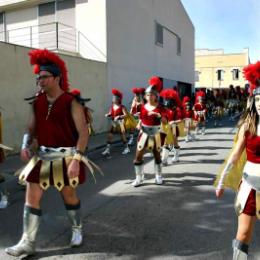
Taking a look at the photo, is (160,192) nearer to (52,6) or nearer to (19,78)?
(19,78)

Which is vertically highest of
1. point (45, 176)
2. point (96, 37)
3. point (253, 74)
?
point (96, 37)

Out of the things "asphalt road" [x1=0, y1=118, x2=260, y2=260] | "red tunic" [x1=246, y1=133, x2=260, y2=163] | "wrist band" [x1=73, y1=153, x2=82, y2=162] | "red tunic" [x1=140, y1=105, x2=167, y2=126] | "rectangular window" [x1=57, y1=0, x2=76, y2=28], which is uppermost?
"rectangular window" [x1=57, y1=0, x2=76, y2=28]

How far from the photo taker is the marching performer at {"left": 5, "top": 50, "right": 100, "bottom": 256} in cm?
370

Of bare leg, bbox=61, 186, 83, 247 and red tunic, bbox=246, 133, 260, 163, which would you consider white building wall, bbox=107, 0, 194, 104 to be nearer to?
bare leg, bbox=61, 186, 83, 247

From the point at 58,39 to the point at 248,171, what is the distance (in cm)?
1473

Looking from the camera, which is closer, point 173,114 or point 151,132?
point 151,132

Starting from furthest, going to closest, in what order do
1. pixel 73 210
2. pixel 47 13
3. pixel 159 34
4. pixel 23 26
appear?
pixel 159 34 → pixel 23 26 → pixel 47 13 → pixel 73 210

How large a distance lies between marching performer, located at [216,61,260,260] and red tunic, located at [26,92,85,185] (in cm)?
153

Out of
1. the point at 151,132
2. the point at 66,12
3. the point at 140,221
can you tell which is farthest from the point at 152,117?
the point at 66,12

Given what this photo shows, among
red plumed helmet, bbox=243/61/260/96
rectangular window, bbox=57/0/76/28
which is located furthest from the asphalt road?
rectangular window, bbox=57/0/76/28

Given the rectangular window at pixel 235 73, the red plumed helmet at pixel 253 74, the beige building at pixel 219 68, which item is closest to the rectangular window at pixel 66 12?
the red plumed helmet at pixel 253 74

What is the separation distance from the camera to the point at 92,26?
15656mm

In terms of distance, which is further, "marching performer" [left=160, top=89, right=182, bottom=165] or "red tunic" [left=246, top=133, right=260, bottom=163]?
"marching performer" [left=160, top=89, right=182, bottom=165]

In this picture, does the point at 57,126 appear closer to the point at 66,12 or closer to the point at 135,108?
the point at 135,108
